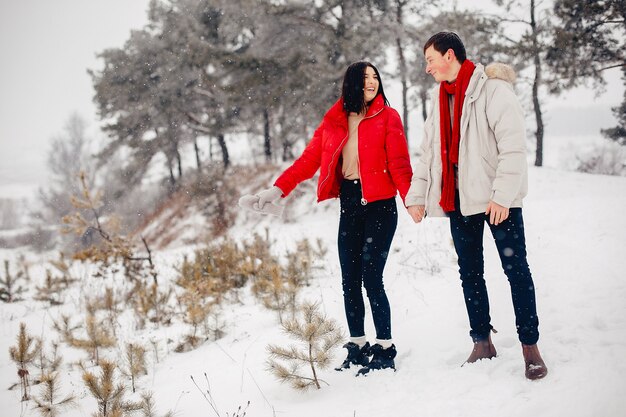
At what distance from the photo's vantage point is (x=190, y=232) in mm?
14258

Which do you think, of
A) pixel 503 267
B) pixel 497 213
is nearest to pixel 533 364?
pixel 503 267

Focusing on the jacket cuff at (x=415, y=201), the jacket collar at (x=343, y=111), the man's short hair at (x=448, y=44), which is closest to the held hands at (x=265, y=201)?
the jacket collar at (x=343, y=111)

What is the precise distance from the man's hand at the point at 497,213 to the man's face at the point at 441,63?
800mm

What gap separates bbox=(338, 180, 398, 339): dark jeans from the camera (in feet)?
8.37

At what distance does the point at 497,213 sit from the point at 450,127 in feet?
2.00

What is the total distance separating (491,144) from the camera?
2.22 metres

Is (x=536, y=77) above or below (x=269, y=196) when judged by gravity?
above

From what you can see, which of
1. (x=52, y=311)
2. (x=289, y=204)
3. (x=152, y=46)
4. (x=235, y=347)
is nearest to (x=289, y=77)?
(x=289, y=204)

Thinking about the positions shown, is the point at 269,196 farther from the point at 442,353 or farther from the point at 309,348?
the point at 442,353

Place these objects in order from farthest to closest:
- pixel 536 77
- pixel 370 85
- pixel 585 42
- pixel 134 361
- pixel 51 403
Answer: pixel 536 77, pixel 585 42, pixel 134 361, pixel 51 403, pixel 370 85

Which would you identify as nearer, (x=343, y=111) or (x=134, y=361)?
(x=343, y=111)

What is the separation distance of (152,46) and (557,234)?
52.2 feet

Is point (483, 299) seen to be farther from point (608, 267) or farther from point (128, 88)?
point (128, 88)

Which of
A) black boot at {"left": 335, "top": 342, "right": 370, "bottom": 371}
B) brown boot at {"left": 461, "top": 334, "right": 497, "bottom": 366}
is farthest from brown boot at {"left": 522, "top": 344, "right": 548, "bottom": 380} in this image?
black boot at {"left": 335, "top": 342, "right": 370, "bottom": 371}
